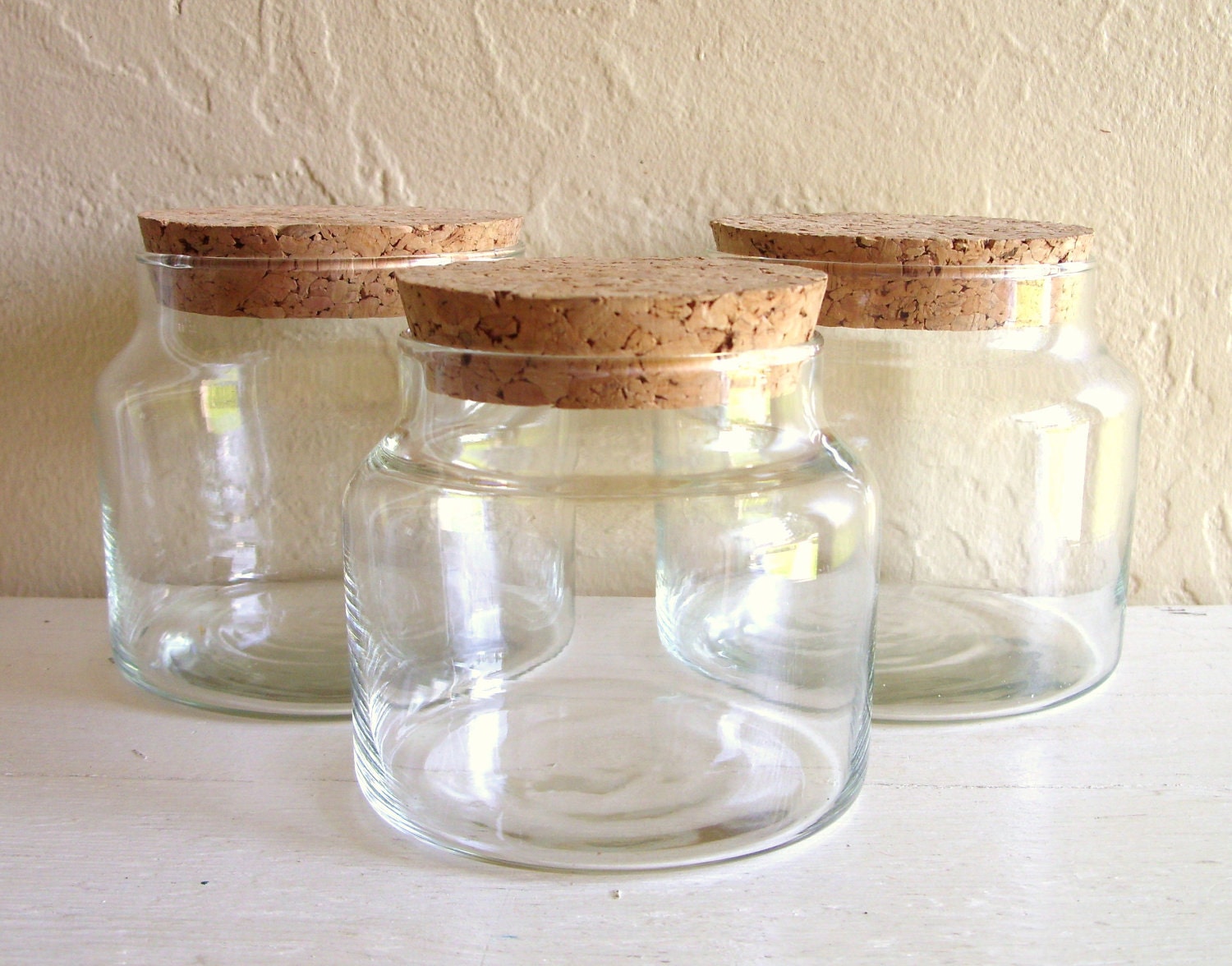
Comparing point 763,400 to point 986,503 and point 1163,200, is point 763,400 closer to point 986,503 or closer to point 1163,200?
point 986,503

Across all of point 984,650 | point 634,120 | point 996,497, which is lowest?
point 984,650

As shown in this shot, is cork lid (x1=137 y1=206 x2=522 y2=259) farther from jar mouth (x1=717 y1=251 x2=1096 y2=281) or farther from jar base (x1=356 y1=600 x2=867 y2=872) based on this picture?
jar base (x1=356 y1=600 x2=867 y2=872)

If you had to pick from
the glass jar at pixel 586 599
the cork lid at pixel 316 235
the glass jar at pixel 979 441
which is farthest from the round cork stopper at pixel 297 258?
the glass jar at pixel 979 441

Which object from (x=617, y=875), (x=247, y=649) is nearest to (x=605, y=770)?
(x=617, y=875)

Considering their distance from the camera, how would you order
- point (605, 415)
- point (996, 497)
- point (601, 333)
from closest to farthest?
point (601, 333), point (605, 415), point (996, 497)

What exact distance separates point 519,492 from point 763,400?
0.14 metres

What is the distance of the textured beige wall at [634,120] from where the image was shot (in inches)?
36.9

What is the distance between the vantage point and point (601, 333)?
0.58 metres

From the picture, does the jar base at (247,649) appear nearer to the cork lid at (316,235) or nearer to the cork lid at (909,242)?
the cork lid at (316,235)

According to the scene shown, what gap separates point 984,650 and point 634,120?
48 centimetres

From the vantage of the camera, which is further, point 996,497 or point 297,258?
point 996,497

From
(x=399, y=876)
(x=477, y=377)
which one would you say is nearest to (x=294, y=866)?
(x=399, y=876)

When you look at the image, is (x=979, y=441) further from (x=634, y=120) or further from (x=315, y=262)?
(x=315, y=262)

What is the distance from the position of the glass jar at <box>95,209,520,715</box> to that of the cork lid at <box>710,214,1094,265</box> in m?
0.17
